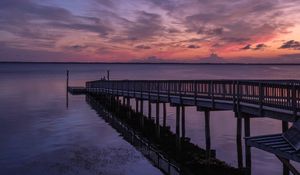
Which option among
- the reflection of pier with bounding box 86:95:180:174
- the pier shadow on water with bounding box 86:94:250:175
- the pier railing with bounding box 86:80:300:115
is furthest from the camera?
the reflection of pier with bounding box 86:95:180:174

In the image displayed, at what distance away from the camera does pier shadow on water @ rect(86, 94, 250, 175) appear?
19531 millimetres

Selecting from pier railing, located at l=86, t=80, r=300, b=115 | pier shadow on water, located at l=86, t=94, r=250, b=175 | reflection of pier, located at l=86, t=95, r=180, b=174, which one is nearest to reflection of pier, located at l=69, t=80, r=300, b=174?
pier railing, located at l=86, t=80, r=300, b=115

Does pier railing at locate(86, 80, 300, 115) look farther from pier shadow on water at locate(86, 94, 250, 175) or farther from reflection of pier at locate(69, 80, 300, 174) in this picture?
pier shadow on water at locate(86, 94, 250, 175)

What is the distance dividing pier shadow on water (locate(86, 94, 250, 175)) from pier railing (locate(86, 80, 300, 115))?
2890mm

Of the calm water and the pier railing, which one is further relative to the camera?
the calm water

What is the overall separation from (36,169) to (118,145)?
6851 mm

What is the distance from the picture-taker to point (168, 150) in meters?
23.8

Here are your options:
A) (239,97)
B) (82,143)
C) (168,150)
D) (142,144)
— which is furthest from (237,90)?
(82,143)

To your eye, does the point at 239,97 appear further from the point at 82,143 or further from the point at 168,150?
the point at 82,143

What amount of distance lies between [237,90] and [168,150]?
7507 mm

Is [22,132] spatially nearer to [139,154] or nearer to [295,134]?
[139,154]

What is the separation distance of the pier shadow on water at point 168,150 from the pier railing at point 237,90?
9.48 feet

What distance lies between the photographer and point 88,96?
59406 millimetres

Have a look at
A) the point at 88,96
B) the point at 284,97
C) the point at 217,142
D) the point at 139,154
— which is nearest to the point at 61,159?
the point at 139,154
